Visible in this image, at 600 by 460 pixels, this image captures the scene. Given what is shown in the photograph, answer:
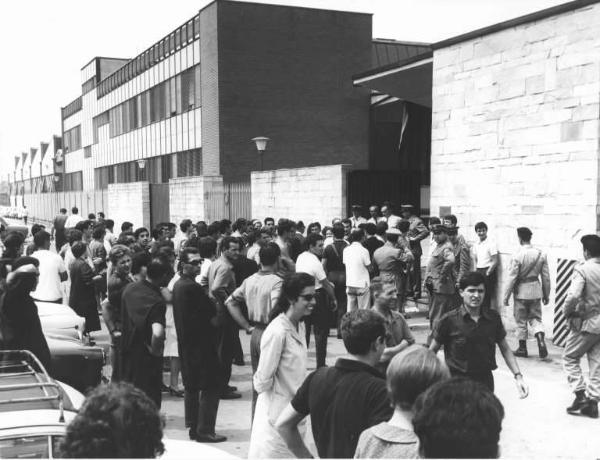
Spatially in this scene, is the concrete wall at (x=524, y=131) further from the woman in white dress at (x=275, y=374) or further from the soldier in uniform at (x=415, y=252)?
the woman in white dress at (x=275, y=374)

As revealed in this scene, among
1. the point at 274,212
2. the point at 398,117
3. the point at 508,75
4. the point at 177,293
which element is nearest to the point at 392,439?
the point at 177,293

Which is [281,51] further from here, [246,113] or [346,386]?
[346,386]

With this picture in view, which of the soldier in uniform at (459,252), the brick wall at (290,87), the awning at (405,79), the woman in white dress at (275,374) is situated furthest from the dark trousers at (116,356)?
the brick wall at (290,87)

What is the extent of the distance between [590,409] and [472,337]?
2.77 m

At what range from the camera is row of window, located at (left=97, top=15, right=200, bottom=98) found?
Result: 3200 centimetres

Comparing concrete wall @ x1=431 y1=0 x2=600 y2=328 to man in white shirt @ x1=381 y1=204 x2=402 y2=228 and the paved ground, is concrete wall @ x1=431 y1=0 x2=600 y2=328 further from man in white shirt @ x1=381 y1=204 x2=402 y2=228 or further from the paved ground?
the paved ground

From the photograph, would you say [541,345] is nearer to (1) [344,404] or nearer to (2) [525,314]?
(2) [525,314]

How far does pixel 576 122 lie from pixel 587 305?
4543 mm

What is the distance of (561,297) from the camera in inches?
408

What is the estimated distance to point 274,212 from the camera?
20438 millimetres

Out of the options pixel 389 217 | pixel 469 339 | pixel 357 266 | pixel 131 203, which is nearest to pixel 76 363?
pixel 357 266

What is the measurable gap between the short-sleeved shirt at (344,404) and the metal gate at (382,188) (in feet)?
45.1

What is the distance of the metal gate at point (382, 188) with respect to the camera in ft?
56.2

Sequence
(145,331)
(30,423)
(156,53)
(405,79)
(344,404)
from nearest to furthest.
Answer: (344,404)
(30,423)
(145,331)
(405,79)
(156,53)
